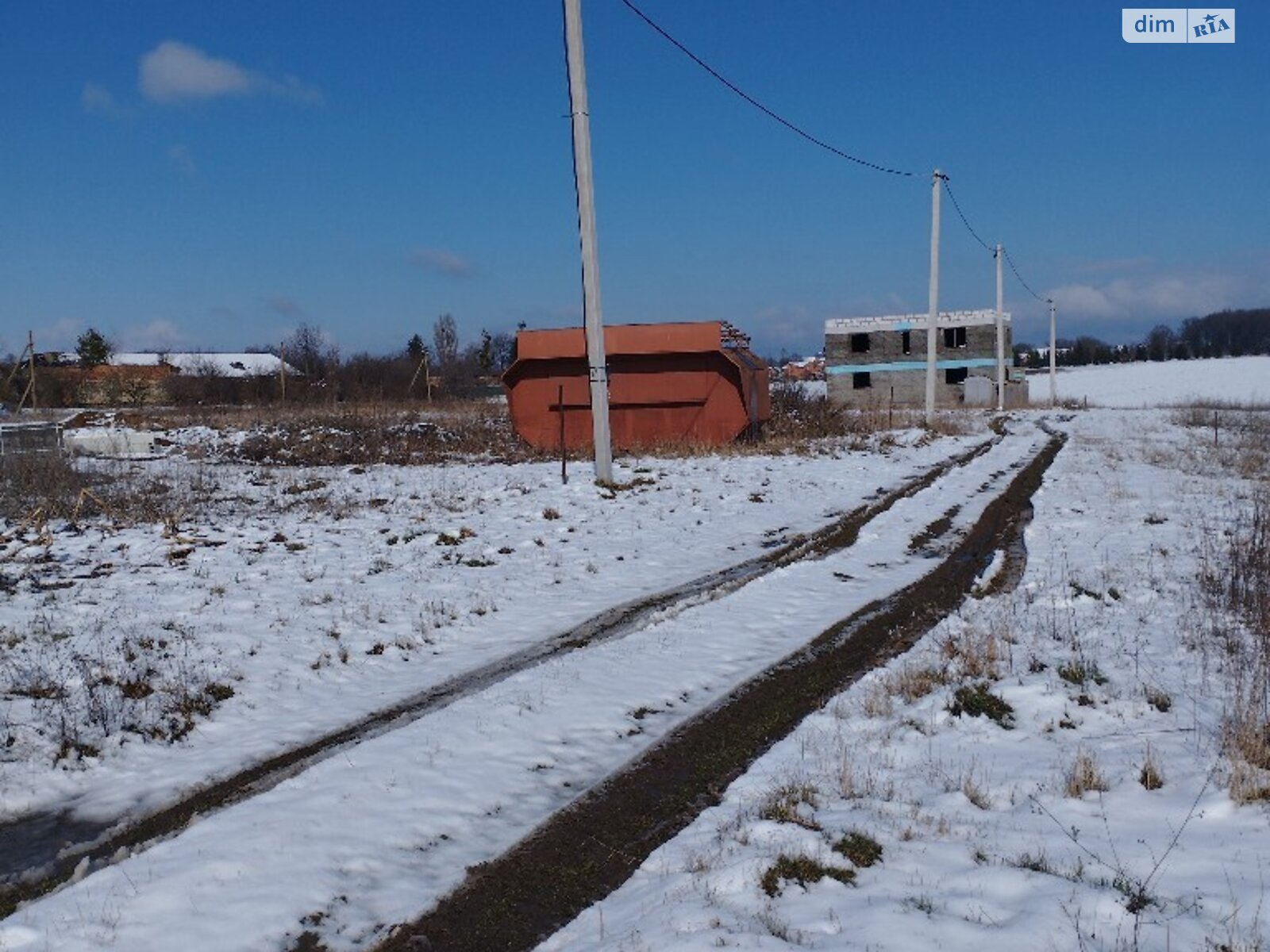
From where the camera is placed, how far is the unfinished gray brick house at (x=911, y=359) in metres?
61.6

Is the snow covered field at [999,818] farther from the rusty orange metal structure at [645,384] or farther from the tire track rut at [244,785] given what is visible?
the rusty orange metal structure at [645,384]

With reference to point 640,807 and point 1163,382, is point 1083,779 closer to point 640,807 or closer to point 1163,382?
point 640,807

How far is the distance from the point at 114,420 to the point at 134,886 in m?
40.9

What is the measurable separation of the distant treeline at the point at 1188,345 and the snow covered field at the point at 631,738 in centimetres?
13668

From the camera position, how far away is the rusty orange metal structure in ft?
78.0

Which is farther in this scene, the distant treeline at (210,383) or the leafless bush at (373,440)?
the distant treeline at (210,383)

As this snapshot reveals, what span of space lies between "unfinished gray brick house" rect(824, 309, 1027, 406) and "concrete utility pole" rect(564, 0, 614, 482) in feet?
160

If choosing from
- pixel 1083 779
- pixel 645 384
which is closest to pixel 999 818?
pixel 1083 779

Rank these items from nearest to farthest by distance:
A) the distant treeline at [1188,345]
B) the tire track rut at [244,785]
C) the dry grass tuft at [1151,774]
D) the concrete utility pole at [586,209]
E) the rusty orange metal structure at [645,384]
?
the tire track rut at [244,785] < the dry grass tuft at [1151,774] < the concrete utility pole at [586,209] < the rusty orange metal structure at [645,384] < the distant treeline at [1188,345]

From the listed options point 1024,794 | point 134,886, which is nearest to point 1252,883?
point 1024,794

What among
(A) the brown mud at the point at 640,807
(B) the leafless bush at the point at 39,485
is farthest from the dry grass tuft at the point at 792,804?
(B) the leafless bush at the point at 39,485

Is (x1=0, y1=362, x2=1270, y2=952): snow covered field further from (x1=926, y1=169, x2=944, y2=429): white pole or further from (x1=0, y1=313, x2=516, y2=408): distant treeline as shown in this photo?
(x1=0, y1=313, x2=516, y2=408): distant treeline

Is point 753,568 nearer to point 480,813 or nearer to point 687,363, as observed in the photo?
point 480,813

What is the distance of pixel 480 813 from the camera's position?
14.6 ft
